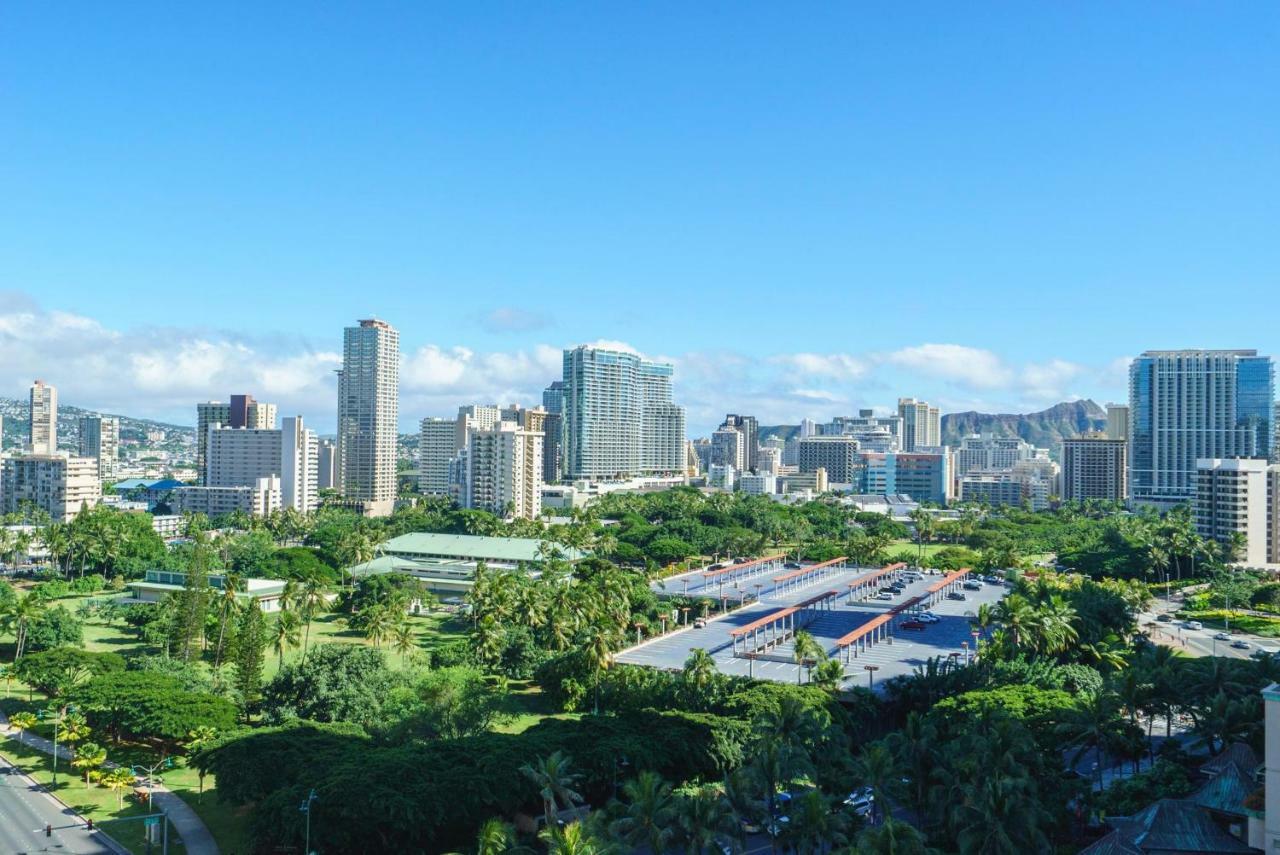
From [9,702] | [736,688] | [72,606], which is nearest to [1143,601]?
[736,688]

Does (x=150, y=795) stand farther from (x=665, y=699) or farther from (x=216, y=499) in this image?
(x=216, y=499)

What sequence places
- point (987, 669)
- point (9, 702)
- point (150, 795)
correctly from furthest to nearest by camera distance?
point (9, 702) < point (987, 669) < point (150, 795)

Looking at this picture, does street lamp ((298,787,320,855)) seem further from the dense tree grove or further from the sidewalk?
the sidewalk

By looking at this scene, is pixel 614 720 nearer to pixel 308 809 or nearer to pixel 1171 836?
pixel 308 809

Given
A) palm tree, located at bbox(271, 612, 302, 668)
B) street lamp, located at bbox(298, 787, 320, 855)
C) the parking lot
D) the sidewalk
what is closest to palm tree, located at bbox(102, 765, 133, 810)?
the sidewalk

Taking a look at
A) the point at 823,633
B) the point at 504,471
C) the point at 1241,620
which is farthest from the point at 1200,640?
the point at 504,471

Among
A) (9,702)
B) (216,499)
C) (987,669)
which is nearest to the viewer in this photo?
(987,669)

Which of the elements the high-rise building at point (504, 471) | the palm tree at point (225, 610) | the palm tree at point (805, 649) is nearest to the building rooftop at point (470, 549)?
the palm tree at point (225, 610)
